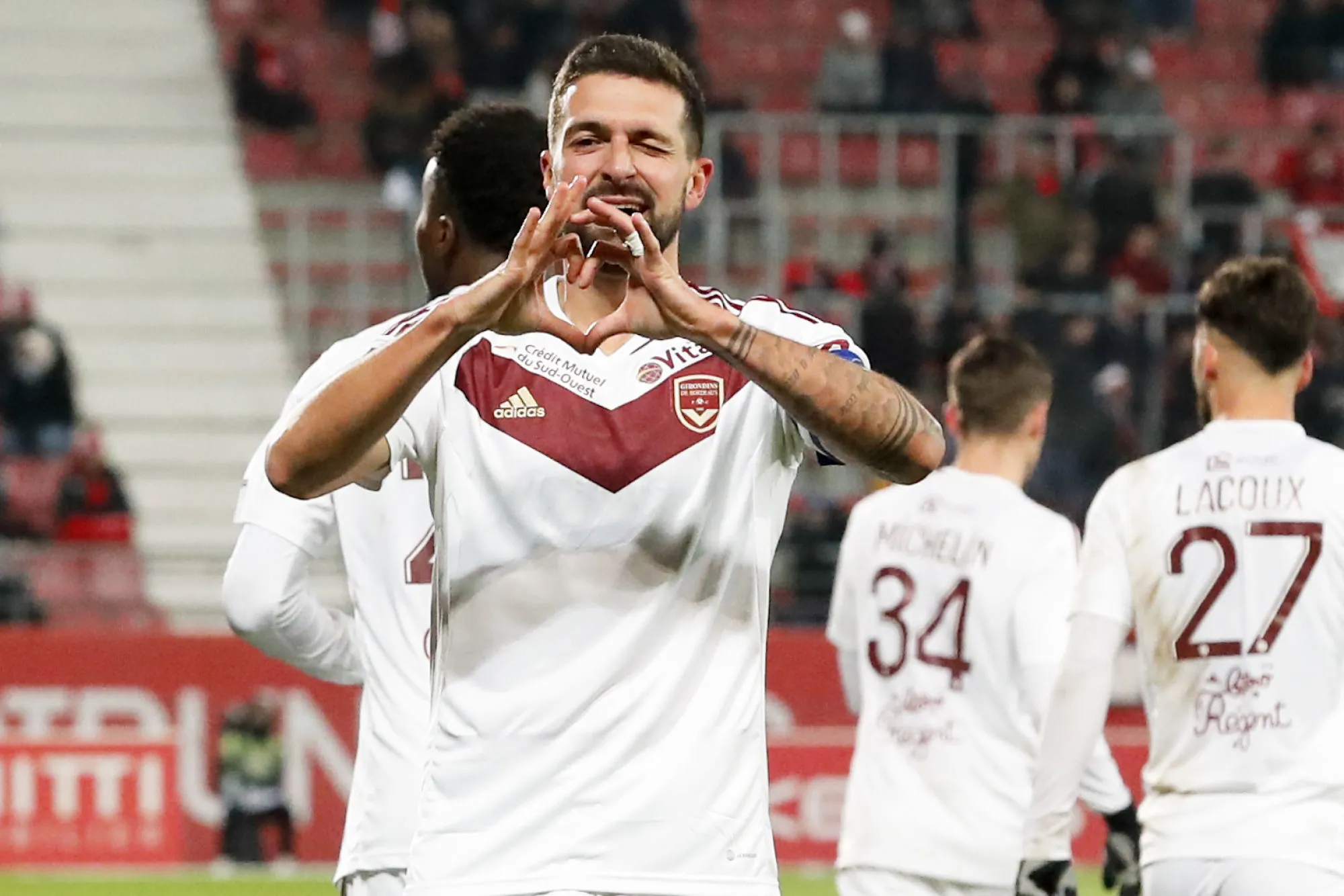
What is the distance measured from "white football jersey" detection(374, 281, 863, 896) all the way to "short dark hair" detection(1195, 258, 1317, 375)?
1.72 m

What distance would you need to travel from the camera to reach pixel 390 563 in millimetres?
4340

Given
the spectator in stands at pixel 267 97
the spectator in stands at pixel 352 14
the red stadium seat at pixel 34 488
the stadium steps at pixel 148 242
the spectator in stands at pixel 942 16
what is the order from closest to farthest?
the red stadium seat at pixel 34 488 → the stadium steps at pixel 148 242 → the spectator in stands at pixel 267 97 → the spectator in stands at pixel 942 16 → the spectator in stands at pixel 352 14

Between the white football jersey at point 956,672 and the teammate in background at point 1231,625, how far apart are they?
0.85 metres

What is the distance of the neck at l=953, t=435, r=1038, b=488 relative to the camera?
6.07m

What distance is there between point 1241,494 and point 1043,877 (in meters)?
1.01

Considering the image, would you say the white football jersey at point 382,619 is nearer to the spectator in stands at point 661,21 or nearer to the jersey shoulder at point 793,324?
the jersey shoulder at point 793,324

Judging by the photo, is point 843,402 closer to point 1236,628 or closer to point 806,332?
point 806,332

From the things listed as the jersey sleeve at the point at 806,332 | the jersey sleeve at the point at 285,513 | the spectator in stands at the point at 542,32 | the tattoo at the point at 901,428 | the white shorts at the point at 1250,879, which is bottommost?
the white shorts at the point at 1250,879

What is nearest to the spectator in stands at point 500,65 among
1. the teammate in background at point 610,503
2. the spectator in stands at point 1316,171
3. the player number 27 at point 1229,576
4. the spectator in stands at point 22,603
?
the spectator in stands at point 22,603

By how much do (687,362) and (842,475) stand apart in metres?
12.6

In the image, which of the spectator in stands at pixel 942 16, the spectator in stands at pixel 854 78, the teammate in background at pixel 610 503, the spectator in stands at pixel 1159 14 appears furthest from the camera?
the spectator in stands at pixel 1159 14

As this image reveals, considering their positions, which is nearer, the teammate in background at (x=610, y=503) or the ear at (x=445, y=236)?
the teammate in background at (x=610, y=503)

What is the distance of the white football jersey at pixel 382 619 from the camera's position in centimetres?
420

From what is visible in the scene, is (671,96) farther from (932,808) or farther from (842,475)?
(842,475)
